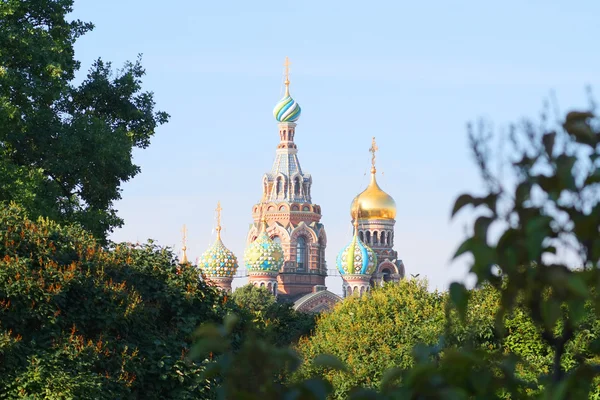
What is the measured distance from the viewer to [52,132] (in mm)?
22875

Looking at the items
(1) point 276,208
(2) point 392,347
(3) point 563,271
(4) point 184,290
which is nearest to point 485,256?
(3) point 563,271

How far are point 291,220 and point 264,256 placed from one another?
8553 millimetres

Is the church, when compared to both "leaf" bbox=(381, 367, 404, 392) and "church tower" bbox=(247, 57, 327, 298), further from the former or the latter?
"leaf" bbox=(381, 367, 404, 392)

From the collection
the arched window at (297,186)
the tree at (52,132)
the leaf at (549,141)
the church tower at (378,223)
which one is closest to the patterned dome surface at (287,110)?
the arched window at (297,186)

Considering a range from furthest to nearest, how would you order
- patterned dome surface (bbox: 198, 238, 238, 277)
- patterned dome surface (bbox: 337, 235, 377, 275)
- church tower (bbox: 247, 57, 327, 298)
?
church tower (bbox: 247, 57, 327, 298) → patterned dome surface (bbox: 337, 235, 377, 275) → patterned dome surface (bbox: 198, 238, 238, 277)

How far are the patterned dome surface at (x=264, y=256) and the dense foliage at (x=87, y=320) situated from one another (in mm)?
71211

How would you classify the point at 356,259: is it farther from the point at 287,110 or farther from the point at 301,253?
the point at 287,110

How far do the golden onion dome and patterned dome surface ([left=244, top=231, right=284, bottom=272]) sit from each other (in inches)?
431

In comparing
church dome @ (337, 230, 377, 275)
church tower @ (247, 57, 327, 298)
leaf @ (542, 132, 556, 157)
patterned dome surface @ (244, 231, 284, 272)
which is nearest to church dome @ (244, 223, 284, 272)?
patterned dome surface @ (244, 231, 284, 272)

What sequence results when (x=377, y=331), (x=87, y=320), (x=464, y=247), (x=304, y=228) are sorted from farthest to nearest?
(x=304, y=228) < (x=377, y=331) < (x=87, y=320) < (x=464, y=247)

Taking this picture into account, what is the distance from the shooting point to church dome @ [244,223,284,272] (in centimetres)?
8788

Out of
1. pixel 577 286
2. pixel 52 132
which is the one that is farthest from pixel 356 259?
pixel 577 286

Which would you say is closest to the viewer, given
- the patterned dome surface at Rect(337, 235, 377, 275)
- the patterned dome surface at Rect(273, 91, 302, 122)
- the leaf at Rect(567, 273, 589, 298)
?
the leaf at Rect(567, 273, 589, 298)

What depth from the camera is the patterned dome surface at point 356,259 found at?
8950 centimetres
